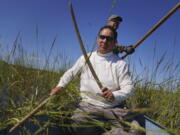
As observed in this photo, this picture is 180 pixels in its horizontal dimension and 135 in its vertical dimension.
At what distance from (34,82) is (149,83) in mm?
1478

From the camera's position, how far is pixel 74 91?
151cm

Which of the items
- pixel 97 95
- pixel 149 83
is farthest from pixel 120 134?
pixel 149 83

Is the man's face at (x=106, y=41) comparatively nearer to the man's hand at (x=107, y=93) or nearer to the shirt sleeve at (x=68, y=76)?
the shirt sleeve at (x=68, y=76)

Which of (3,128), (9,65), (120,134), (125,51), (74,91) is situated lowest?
(120,134)

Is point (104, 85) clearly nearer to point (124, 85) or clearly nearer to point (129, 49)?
point (124, 85)

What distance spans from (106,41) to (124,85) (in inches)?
15.1

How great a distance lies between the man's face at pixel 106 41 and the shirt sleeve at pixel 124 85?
0.62ft

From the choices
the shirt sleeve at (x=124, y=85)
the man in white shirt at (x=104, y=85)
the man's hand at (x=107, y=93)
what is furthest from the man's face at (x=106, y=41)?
the man's hand at (x=107, y=93)

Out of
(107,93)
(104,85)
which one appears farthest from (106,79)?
(107,93)

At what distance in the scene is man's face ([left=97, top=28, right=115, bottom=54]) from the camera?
1.76m

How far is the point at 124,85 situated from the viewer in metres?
1.65

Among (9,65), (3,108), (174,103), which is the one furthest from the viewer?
(174,103)

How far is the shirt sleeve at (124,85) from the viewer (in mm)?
1561

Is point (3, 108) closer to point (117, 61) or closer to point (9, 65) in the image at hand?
point (9, 65)
